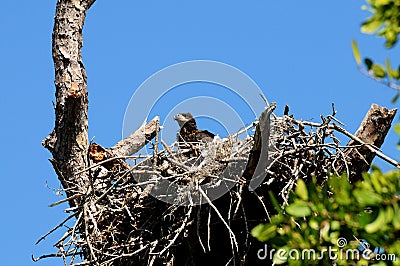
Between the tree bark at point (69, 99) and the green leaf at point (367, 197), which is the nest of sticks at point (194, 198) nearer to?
the tree bark at point (69, 99)

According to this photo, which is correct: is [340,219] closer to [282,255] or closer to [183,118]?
[282,255]

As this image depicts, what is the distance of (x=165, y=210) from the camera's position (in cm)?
475

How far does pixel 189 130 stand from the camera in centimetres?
548

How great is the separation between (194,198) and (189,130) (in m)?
0.96

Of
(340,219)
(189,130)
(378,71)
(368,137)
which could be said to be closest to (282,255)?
(340,219)

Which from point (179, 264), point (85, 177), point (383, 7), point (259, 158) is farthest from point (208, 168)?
point (383, 7)

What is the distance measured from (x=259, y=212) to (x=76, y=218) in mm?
1071

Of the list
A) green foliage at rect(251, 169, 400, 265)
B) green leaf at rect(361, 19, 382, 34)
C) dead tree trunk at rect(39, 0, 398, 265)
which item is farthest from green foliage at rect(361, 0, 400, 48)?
dead tree trunk at rect(39, 0, 398, 265)

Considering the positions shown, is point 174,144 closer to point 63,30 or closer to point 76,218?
point 76,218

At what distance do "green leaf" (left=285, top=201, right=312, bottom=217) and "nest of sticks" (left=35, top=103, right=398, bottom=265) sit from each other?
2047mm

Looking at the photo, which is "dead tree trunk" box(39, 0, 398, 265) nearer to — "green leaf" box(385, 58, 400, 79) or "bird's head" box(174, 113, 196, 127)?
"bird's head" box(174, 113, 196, 127)

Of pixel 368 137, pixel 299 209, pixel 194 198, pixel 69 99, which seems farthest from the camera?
pixel 69 99

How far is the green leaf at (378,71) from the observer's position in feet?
7.79

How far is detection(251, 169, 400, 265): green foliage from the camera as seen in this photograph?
7.71 ft
